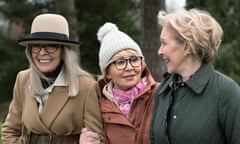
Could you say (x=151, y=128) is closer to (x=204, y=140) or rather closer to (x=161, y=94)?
(x=161, y=94)

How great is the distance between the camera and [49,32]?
13.1 feet

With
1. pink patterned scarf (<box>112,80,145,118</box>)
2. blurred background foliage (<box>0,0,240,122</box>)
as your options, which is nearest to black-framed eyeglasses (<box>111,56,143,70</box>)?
pink patterned scarf (<box>112,80,145,118</box>)

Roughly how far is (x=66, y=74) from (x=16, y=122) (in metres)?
0.66

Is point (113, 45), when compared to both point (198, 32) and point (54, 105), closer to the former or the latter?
point (54, 105)

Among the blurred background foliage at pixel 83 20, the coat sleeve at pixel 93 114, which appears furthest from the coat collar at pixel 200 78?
the blurred background foliage at pixel 83 20

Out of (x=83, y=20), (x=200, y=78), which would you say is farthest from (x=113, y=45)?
(x=83, y=20)

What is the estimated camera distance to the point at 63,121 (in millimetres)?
3896

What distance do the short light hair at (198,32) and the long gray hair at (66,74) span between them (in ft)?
3.30

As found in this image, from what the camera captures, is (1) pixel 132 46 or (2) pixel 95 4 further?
(2) pixel 95 4

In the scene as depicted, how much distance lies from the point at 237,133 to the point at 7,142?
6.58 feet

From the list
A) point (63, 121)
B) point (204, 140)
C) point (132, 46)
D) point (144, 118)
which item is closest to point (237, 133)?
point (204, 140)

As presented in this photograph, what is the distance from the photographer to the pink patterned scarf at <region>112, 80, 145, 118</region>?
12.3 feet

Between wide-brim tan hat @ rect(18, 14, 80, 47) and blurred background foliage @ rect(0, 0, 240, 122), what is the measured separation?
12.2 metres

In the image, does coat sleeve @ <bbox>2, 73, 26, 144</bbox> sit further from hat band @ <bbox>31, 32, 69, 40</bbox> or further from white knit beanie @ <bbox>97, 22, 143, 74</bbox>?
white knit beanie @ <bbox>97, 22, 143, 74</bbox>
